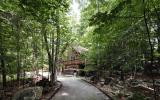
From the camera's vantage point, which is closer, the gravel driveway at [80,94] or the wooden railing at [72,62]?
the gravel driveway at [80,94]

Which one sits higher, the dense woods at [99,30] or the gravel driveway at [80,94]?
the dense woods at [99,30]

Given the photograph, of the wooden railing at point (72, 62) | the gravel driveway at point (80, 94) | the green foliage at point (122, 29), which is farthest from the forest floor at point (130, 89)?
the wooden railing at point (72, 62)

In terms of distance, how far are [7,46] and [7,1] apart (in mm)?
7608

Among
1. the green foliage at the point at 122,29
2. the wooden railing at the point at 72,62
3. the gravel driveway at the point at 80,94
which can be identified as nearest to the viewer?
the green foliage at the point at 122,29

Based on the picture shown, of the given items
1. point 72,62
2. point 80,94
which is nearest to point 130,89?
point 80,94

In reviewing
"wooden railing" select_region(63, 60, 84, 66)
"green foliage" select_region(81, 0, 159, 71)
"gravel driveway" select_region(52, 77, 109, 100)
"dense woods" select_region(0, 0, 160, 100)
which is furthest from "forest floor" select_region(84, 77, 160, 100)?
"wooden railing" select_region(63, 60, 84, 66)

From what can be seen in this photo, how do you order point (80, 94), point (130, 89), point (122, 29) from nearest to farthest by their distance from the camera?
1. point (122, 29)
2. point (130, 89)
3. point (80, 94)

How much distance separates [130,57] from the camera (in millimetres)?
16141

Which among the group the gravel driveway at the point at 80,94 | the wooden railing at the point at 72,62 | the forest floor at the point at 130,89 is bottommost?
the gravel driveway at the point at 80,94

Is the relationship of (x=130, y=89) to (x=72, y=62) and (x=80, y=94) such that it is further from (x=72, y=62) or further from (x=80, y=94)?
(x=72, y=62)

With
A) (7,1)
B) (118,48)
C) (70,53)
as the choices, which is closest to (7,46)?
(7,1)

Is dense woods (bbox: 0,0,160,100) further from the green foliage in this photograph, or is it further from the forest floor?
the forest floor

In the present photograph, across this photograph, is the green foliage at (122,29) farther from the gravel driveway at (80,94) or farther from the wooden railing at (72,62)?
the wooden railing at (72,62)

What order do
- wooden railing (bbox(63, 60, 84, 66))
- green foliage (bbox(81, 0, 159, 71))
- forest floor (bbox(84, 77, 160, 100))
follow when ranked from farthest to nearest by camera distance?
wooden railing (bbox(63, 60, 84, 66)), forest floor (bbox(84, 77, 160, 100)), green foliage (bbox(81, 0, 159, 71))
